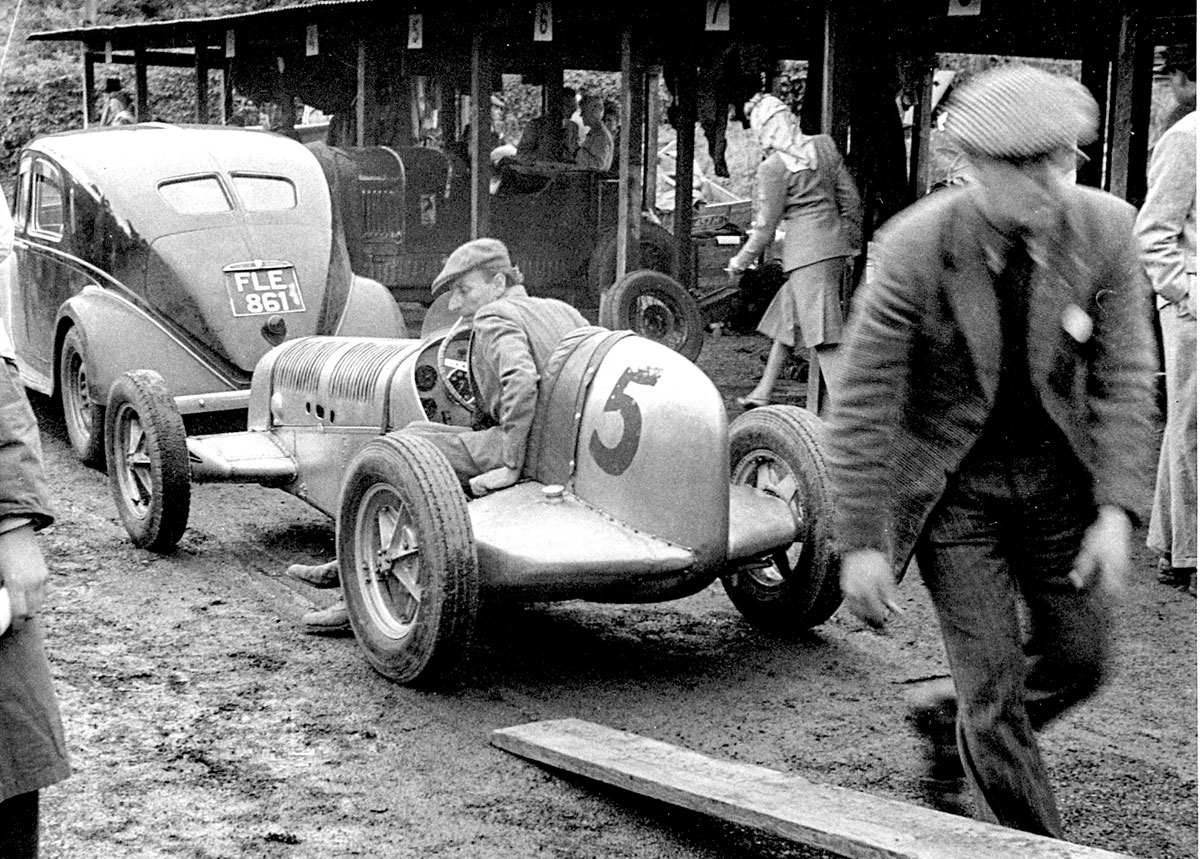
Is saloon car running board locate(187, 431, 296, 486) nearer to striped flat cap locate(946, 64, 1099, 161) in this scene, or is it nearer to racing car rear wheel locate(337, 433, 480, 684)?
racing car rear wheel locate(337, 433, 480, 684)

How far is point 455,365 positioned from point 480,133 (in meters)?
9.09

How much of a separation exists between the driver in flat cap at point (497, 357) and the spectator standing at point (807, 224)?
4.28 m

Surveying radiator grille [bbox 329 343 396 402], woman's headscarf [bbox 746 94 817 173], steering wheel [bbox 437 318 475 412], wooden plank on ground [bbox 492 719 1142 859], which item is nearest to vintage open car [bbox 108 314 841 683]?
steering wheel [bbox 437 318 475 412]

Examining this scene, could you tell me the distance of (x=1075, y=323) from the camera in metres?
3.10

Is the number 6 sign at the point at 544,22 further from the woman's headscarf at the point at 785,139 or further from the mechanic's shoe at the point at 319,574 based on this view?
the mechanic's shoe at the point at 319,574

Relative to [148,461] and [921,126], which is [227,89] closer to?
[921,126]

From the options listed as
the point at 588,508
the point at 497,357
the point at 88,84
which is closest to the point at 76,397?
the point at 497,357

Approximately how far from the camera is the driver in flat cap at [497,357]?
16.9 feet

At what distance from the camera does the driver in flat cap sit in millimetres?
5152

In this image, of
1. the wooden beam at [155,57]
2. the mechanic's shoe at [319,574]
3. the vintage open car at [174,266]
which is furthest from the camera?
the wooden beam at [155,57]

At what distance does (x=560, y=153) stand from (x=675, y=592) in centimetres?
1212

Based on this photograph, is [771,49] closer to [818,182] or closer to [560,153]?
[560,153]

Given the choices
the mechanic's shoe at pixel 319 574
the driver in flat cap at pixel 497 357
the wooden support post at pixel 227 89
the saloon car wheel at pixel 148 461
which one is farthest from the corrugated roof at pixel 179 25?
the driver in flat cap at pixel 497 357

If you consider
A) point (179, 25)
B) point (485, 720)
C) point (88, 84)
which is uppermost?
point (179, 25)
